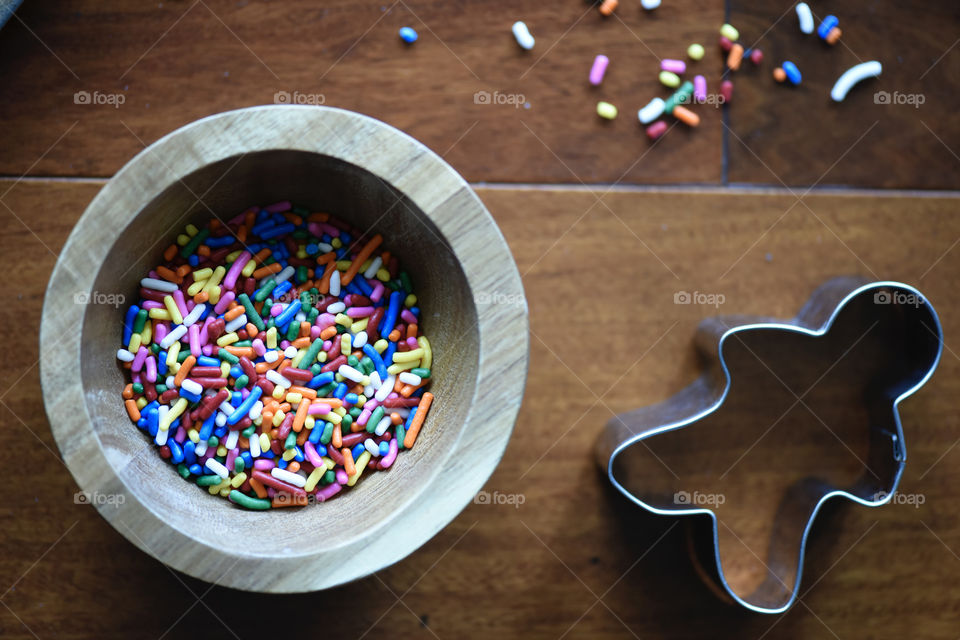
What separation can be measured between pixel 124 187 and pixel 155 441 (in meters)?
0.33

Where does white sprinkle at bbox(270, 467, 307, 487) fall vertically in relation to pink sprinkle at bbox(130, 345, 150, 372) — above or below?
below

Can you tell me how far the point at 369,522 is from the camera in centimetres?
92

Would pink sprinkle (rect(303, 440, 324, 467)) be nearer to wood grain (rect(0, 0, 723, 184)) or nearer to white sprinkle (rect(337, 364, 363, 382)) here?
white sprinkle (rect(337, 364, 363, 382))

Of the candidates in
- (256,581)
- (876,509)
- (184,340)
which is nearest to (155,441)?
(184,340)

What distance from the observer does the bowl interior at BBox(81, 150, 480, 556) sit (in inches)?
35.3

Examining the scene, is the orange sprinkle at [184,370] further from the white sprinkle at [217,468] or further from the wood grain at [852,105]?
the wood grain at [852,105]

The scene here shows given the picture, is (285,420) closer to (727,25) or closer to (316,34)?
(316,34)
